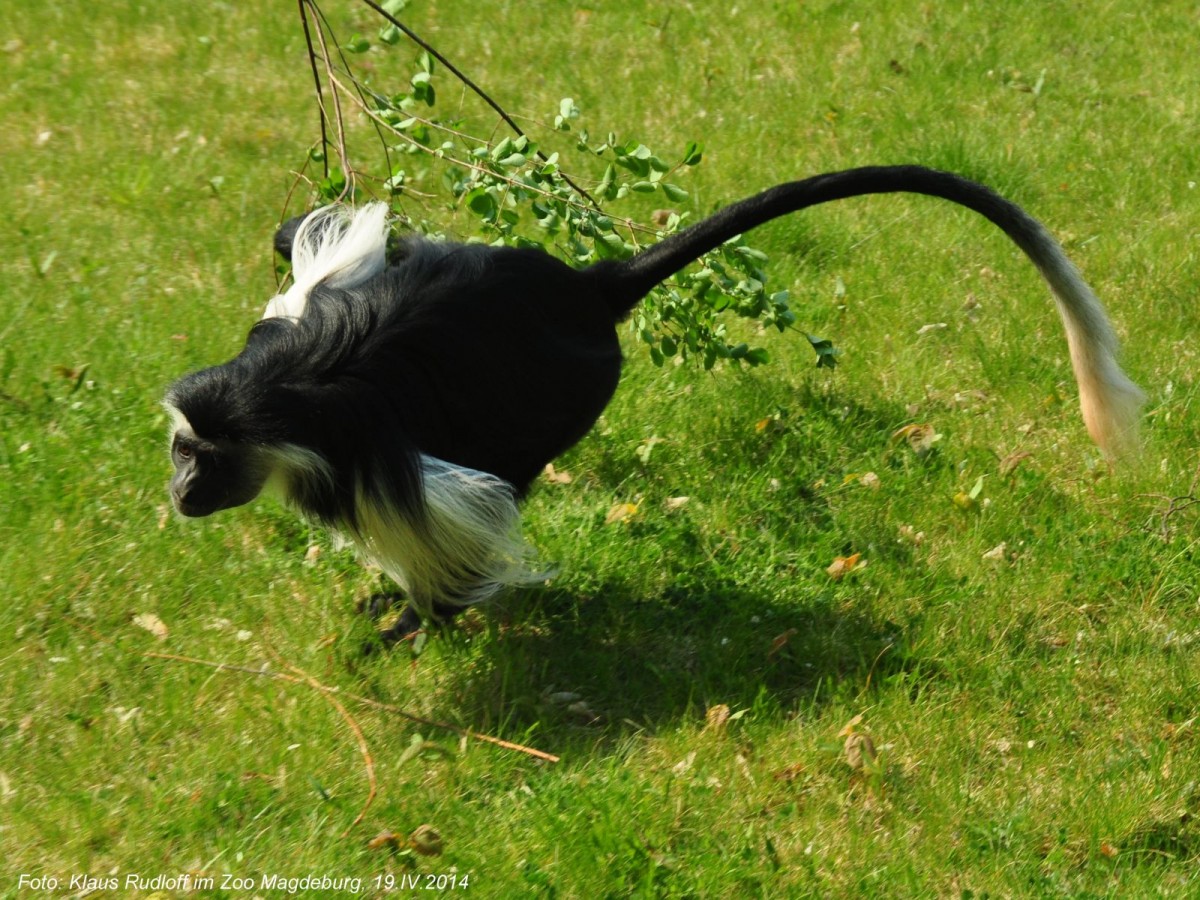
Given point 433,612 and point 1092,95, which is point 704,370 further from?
point 1092,95

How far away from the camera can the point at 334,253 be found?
13.4 ft

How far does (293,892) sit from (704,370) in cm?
308

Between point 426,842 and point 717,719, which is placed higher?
point 717,719

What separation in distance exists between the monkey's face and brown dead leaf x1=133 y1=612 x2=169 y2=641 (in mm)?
775

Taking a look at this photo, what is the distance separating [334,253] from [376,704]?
146 centimetres

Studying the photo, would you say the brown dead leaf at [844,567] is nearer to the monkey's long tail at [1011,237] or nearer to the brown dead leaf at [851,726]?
the brown dead leaf at [851,726]

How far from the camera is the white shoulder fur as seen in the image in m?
3.97

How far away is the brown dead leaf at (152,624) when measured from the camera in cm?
421

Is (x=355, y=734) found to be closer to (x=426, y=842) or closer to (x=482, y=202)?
(x=426, y=842)

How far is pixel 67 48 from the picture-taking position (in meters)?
8.53

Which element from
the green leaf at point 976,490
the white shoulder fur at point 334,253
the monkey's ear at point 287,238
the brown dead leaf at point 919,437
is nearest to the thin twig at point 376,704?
the white shoulder fur at point 334,253

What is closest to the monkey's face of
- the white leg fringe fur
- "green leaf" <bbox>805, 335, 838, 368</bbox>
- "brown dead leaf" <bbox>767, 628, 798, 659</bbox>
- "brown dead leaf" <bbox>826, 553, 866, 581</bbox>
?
the white leg fringe fur

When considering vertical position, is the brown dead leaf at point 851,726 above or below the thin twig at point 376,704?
above

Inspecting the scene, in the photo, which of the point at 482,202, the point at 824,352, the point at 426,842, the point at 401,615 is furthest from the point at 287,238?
the point at 426,842
